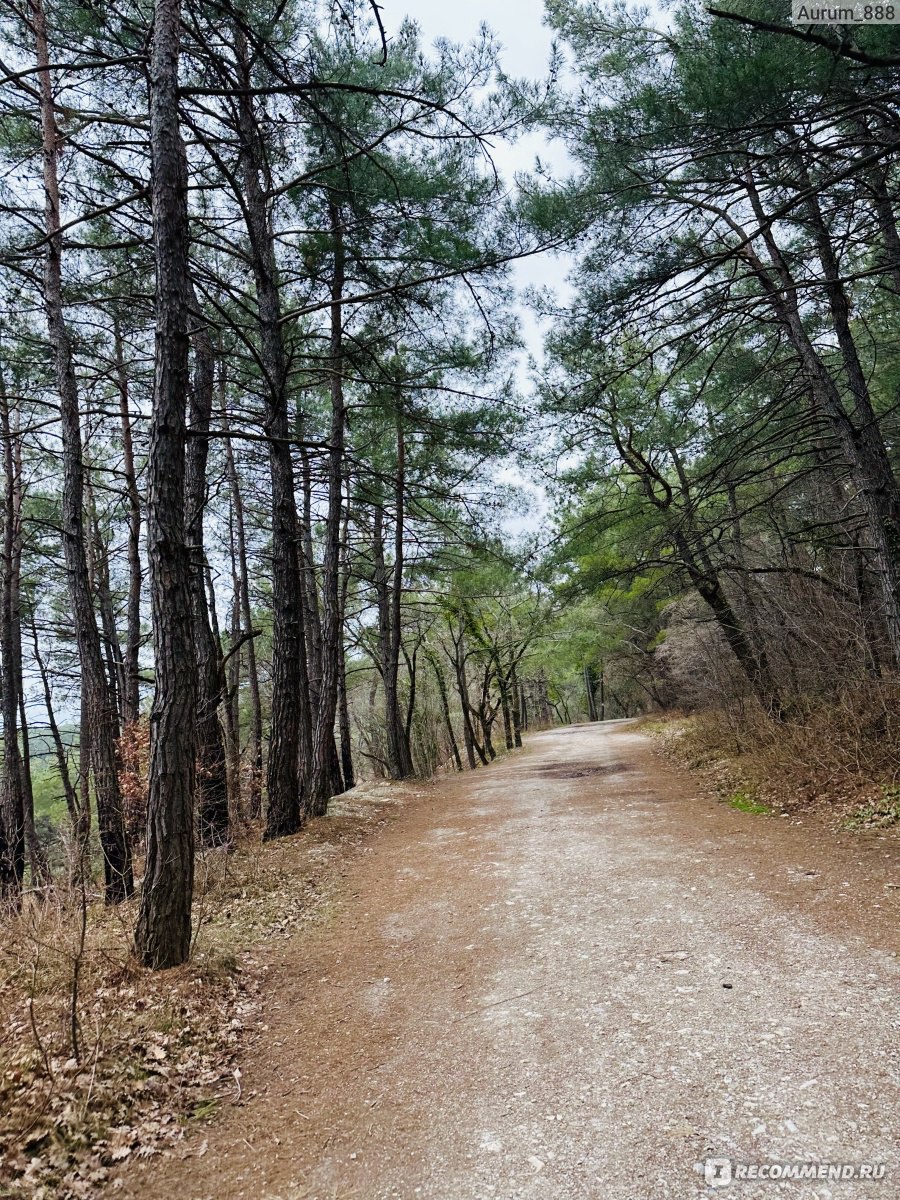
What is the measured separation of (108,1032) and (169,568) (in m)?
2.50

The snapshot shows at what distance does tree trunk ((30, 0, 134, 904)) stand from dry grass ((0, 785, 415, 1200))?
1523 millimetres

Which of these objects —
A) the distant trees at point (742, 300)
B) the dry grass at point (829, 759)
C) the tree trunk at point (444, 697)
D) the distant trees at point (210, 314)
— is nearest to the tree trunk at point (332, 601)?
the distant trees at point (210, 314)

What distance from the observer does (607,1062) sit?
8.57 ft

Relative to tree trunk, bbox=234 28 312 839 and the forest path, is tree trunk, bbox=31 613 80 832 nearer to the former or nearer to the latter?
tree trunk, bbox=234 28 312 839

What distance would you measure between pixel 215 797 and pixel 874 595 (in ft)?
27.6

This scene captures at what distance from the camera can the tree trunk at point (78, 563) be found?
21.5 ft

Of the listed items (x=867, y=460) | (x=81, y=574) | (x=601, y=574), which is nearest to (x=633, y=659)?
(x=601, y=574)

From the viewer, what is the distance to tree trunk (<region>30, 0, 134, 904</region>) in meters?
6.56

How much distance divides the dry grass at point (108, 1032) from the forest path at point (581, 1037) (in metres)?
0.16

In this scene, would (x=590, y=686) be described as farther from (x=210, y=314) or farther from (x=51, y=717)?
(x=210, y=314)

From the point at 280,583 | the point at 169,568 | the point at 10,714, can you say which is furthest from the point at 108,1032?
the point at 10,714

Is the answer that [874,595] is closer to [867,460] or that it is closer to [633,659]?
[867,460]

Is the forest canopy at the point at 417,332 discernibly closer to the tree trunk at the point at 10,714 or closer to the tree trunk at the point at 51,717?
the tree trunk at the point at 10,714

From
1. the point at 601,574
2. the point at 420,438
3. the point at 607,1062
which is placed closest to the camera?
the point at 607,1062
